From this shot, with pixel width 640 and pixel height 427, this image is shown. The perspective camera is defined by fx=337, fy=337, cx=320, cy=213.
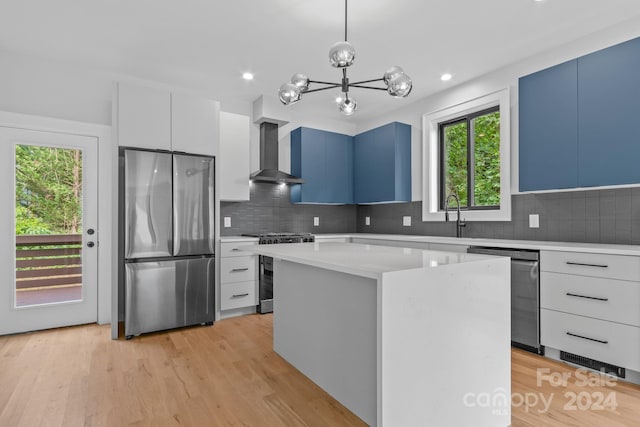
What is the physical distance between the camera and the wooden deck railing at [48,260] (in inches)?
126

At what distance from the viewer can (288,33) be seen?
9.29 feet

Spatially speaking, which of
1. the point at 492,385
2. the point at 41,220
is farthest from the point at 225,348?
the point at 41,220

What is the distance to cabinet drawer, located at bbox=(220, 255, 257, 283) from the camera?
3.64 m

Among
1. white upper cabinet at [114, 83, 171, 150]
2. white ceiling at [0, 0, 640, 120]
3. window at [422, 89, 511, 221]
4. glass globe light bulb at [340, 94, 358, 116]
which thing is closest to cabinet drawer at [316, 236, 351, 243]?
window at [422, 89, 511, 221]

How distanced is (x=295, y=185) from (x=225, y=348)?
2510 millimetres

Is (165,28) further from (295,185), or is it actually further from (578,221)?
(578,221)

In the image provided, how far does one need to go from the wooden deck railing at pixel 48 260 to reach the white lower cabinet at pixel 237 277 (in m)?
1.44

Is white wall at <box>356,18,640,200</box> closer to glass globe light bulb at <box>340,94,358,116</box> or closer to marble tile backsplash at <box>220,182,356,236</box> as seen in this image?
marble tile backsplash at <box>220,182,356,236</box>

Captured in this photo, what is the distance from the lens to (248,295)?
3.81 m

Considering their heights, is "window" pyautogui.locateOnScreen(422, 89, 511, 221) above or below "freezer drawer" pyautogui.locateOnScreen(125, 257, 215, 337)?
above

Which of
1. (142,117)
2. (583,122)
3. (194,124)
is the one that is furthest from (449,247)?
(142,117)

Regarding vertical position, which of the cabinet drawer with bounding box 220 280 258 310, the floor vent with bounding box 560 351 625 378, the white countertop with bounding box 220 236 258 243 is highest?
the white countertop with bounding box 220 236 258 243

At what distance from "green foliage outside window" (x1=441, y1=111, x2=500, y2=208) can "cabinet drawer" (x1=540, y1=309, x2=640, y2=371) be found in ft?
4.56

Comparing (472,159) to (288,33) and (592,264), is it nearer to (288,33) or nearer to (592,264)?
(592,264)
